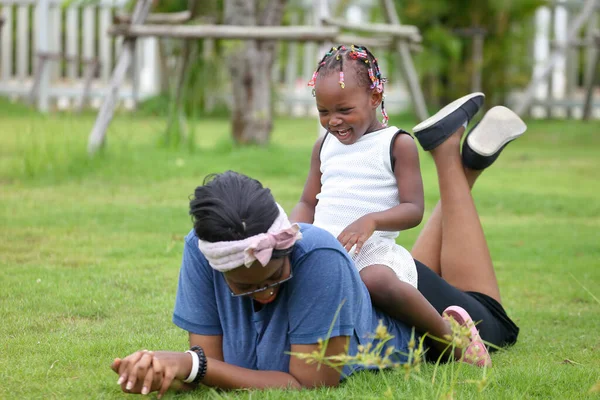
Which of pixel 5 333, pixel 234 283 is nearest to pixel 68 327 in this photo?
pixel 5 333

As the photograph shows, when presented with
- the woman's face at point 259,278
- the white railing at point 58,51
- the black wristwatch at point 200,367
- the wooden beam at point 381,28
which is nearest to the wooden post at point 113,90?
the wooden beam at point 381,28

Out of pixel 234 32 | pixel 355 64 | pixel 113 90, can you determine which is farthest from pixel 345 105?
pixel 113 90

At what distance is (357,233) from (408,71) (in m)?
6.09

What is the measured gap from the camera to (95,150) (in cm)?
786

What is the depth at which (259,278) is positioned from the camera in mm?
2518

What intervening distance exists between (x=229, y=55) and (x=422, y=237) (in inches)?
221

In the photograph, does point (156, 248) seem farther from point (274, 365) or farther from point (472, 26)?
point (472, 26)

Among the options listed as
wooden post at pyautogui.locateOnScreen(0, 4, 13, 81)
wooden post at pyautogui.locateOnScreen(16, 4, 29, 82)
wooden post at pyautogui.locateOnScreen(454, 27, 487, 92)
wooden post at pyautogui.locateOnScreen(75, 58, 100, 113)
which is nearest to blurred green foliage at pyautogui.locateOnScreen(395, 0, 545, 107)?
wooden post at pyautogui.locateOnScreen(454, 27, 487, 92)

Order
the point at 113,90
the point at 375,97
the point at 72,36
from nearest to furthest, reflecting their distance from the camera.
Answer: the point at 375,97
the point at 113,90
the point at 72,36

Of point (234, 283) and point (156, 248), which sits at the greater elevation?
point (234, 283)

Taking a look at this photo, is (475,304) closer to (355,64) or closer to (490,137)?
(490,137)

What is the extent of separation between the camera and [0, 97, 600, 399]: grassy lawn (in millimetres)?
2965

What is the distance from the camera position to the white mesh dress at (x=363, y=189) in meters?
3.29

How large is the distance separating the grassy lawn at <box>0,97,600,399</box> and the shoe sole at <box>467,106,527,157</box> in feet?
2.58
